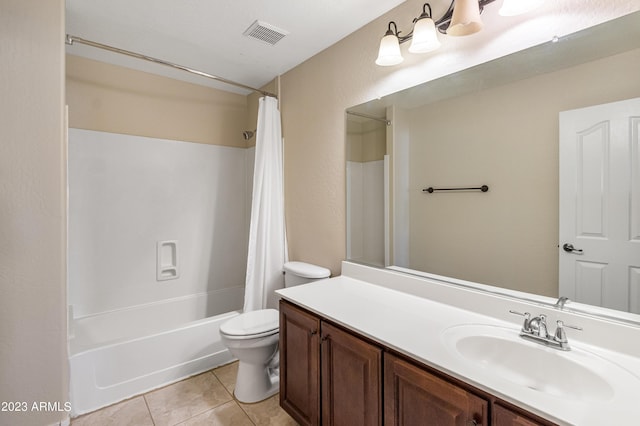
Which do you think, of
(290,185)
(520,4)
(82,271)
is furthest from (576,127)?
(82,271)

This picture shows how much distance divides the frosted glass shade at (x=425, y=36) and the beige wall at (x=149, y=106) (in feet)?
7.31

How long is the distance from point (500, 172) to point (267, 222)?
5.69ft

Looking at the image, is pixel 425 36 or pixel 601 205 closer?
pixel 601 205

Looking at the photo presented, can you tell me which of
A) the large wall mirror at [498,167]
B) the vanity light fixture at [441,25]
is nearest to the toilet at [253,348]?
the large wall mirror at [498,167]

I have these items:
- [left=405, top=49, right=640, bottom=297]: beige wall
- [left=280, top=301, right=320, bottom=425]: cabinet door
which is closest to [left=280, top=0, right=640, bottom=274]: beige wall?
[left=405, top=49, right=640, bottom=297]: beige wall

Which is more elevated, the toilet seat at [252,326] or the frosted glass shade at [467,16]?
the frosted glass shade at [467,16]

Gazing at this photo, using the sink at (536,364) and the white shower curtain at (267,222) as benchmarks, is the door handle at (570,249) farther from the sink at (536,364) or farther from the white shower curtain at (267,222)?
the white shower curtain at (267,222)

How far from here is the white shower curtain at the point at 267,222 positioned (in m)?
2.47

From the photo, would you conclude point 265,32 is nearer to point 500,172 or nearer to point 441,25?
point 441,25

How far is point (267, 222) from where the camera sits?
98.4 inches

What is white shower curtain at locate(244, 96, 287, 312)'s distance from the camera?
2473mm

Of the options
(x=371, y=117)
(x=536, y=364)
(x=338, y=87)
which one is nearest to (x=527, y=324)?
(x=536, y=364)

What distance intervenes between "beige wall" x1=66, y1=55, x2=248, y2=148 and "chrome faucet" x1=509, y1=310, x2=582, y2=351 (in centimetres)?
294

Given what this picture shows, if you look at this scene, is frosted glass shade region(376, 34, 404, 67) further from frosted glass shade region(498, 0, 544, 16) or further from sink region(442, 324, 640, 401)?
sink region(442, 324, 640, 401)
